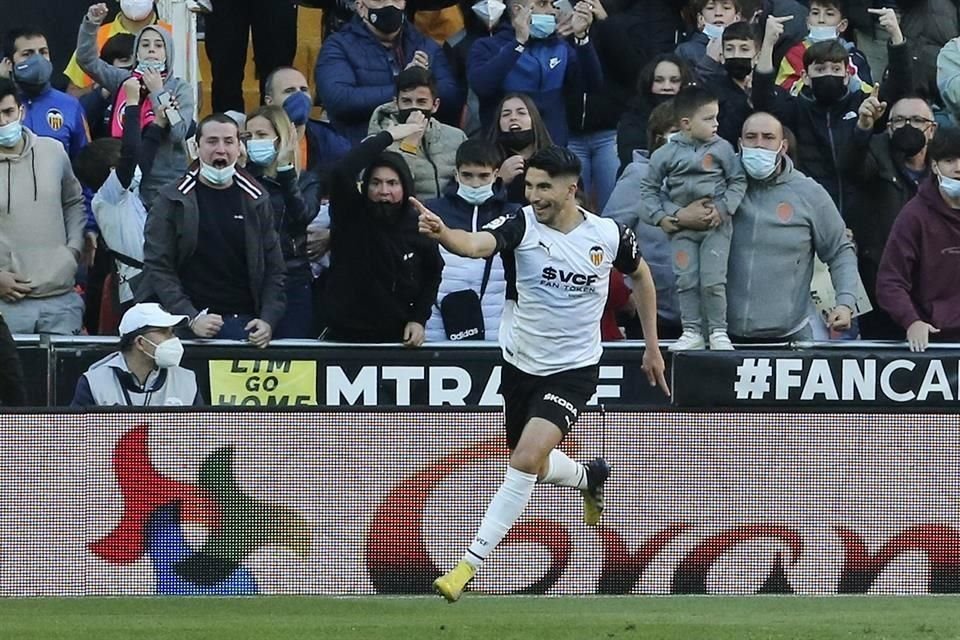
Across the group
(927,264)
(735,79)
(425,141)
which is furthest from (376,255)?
(927,264)

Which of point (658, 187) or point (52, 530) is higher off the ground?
point (658, 187)

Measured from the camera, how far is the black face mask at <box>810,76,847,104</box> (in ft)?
40.5

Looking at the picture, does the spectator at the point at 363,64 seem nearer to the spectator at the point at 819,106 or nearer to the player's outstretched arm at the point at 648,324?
the spectator at the point at 819,106

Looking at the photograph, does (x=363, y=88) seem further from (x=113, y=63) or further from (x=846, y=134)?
(x=846, y=134)

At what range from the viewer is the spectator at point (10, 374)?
976 cm

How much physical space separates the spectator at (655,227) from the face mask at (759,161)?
47 centimetres

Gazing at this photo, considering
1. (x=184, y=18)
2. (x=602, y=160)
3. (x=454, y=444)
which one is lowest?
(x=454, y=444)

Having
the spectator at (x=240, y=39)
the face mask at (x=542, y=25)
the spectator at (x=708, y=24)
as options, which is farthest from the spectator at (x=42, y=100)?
the spectator at (x=708, y=24)

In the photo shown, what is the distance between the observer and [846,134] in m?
12.4

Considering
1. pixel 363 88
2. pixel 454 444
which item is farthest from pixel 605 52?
pixel 454 444

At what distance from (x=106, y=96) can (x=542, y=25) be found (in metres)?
3.05

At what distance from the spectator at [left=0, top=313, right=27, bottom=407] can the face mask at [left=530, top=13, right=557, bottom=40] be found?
174 inches

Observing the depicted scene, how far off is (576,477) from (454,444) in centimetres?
92

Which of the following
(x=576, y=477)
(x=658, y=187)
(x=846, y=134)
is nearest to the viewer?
(x=576, y=477)
